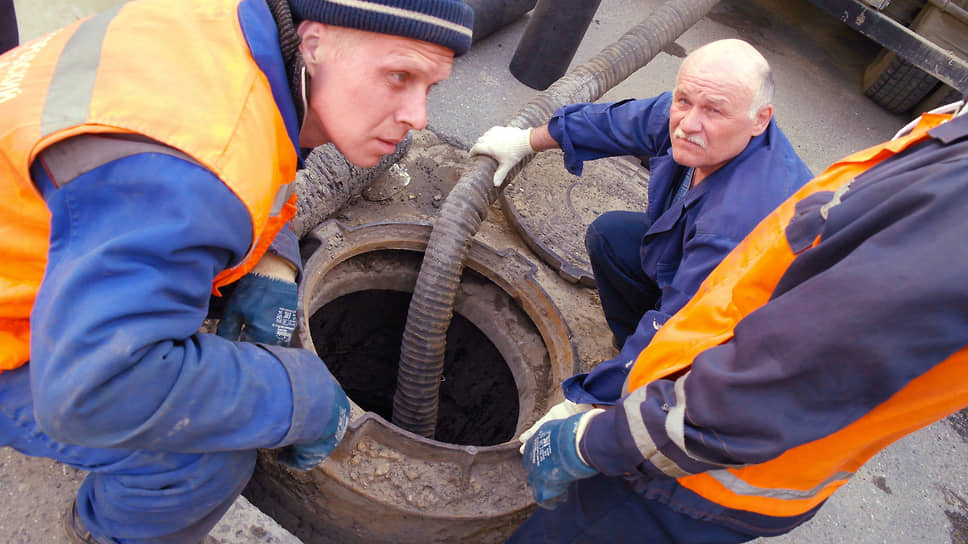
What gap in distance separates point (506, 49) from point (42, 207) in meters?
3.88

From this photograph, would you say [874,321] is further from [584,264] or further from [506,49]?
[506,49]

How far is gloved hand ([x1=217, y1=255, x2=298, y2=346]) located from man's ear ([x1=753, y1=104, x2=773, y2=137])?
1533 mm

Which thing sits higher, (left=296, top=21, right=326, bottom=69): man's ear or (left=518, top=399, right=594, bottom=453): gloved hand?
(left=296, top=21, right=326, bottom=69): man's ear

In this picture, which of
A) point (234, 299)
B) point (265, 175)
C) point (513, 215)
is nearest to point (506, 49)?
point (513, 215)

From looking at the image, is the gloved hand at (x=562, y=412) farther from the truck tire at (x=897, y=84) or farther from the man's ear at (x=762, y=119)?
the truck tire at (x=897, y=84)

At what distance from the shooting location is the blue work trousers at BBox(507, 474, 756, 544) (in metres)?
1.63

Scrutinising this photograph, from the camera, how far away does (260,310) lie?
5.80 feet

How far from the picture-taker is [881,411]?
4.06 ft

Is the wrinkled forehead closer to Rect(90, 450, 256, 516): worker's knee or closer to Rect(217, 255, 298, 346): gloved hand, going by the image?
Rect(217, 255, 298, 346): gloved hand

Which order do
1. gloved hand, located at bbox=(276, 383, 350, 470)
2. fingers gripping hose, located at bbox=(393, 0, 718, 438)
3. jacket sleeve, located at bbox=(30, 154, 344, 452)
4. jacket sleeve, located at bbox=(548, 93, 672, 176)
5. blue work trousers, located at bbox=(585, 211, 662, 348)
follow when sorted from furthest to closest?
blue work trousers, located at bbox=(585, 211, 662, 348) < jacket sleeve, located at bbox=(548, 93, 672, 176) < fingers gripping hose, located at bbox=(393, 0, 718, 438) < gloved hand, located at bbox=(276, 383, 350, 470) < jacket sleeve, located at bbox=(30, 154, 344, 452)

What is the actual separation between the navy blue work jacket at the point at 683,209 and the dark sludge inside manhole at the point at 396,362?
92cm

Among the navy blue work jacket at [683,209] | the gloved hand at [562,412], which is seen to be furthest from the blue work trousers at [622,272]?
the gloved hand at [562,412]

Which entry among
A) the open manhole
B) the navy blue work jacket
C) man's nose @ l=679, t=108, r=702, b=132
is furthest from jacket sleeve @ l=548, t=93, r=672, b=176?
the open manhole

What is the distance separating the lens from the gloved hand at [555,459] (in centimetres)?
167
